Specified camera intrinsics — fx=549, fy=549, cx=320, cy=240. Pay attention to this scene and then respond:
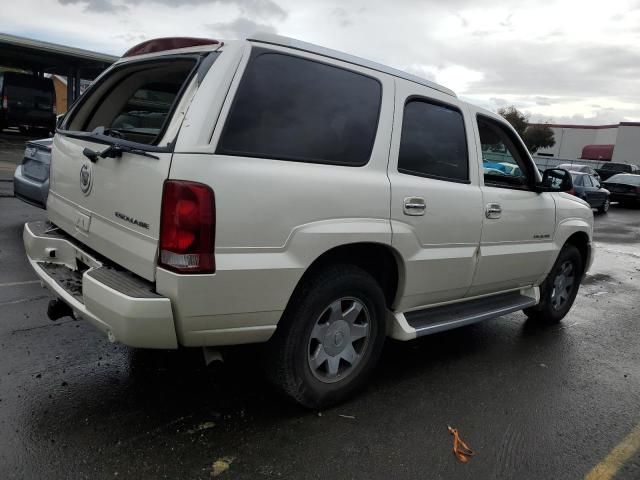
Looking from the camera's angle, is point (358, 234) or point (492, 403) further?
point (492, 403)

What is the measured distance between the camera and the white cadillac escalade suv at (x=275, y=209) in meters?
2.59

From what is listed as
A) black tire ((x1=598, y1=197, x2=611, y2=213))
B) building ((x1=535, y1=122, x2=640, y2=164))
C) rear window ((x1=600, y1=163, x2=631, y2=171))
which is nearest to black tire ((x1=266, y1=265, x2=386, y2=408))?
black tire ((x1=598, y1=197, x2=611, y2=213))

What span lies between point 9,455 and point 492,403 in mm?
2842

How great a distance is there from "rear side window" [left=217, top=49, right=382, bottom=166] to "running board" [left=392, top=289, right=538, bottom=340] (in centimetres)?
120

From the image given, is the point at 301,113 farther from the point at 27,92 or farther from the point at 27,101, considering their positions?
the point at 27,101

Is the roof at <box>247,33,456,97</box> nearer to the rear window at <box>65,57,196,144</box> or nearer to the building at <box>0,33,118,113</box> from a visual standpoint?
the rear window at <box>65,57,196,144</box>

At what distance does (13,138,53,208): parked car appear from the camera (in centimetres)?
652

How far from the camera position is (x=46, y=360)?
11.9ft

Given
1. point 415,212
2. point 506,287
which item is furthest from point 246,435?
point 506,287

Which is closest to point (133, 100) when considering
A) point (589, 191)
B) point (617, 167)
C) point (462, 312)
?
point (462, 312)

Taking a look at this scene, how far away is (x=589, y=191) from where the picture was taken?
1738cm

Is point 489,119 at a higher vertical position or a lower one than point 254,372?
higher

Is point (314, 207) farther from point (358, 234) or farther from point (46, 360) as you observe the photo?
point (46, 360)

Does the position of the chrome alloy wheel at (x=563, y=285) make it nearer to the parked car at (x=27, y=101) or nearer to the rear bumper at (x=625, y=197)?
the rear bumper at (x=625, y=197)
